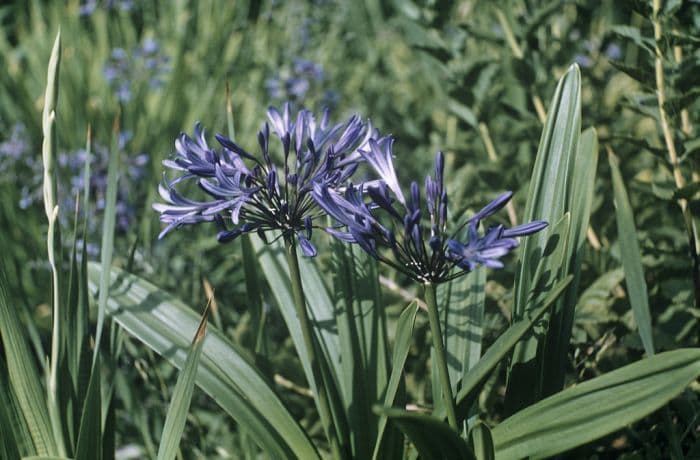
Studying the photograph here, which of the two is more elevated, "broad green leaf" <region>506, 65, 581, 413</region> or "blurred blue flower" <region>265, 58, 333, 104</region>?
"blurred blue flower" <region>265, 58, 333, 104</region>

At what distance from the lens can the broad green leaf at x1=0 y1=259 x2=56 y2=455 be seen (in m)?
1.37

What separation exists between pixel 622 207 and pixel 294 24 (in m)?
3.33

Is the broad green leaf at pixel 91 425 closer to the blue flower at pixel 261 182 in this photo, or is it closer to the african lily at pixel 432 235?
the blue flower at pixel 261 182

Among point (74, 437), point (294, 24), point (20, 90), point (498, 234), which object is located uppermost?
point (294, 24)

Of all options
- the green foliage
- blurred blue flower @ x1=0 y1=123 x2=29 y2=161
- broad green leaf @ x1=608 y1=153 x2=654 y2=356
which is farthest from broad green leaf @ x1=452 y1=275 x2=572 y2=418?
blurred blue flower @ x1=0 y1=123 x2=29 y2=161

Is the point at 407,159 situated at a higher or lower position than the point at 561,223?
higher

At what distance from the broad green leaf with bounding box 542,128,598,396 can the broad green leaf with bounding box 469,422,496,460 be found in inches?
11.0

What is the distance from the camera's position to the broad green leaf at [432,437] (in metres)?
1.04

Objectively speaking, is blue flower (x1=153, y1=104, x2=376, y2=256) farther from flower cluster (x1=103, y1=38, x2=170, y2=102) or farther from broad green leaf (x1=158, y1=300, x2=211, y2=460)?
flower cluster (x1=103, y1=38, x2=170, y2=102)

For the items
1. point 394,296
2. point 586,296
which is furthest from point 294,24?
point 586,296

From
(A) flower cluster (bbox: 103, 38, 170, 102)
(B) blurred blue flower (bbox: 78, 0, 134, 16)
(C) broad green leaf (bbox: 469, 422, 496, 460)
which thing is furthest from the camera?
(B) blurred blue flower (bbox: 78, 0, 134, 16)

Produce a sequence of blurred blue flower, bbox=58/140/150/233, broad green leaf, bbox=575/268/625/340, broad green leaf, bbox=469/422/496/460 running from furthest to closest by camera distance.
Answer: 1. blurred blue flower, bbox=58/140/150/233
2. broad green leaf, bbox=575/268/625/340
3. broad green leaf, bbox=469/422/496/460

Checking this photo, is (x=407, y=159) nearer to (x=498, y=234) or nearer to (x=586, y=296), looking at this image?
(x=586, y=296)

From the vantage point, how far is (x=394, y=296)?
223 cm
